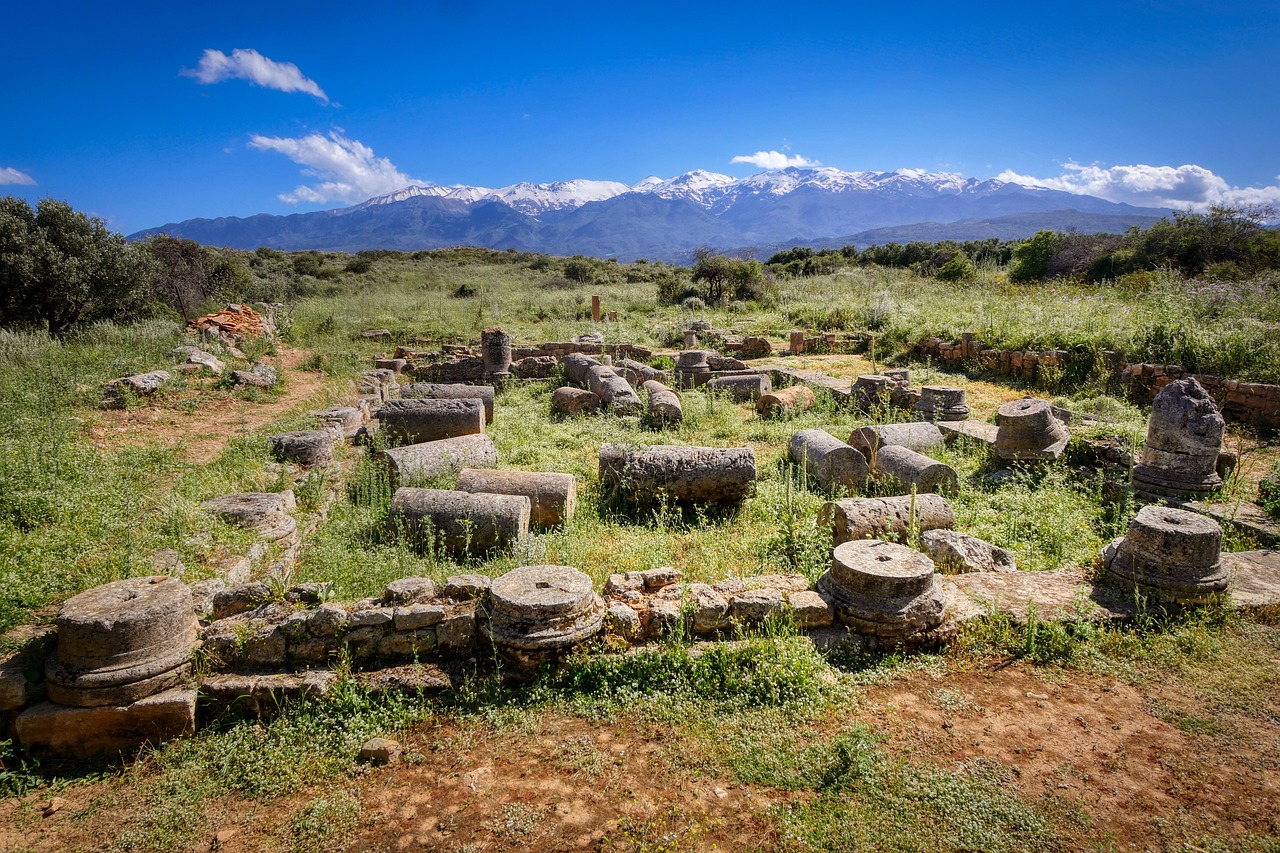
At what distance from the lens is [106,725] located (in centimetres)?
354

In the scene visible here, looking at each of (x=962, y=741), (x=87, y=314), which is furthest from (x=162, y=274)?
(x=962, y=741)

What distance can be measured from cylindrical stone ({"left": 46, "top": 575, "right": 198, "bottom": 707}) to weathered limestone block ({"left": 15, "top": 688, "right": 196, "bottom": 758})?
6 centimetres

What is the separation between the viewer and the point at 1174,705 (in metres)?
3.73

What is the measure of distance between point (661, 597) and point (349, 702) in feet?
7.29

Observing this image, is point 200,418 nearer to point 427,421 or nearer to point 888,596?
point 427,421

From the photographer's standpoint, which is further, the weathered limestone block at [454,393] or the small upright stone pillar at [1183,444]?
the weathered limestone block at [454,393]

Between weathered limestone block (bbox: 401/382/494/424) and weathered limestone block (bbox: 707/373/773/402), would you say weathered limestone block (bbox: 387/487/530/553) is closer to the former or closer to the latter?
weathered limestone block (bbox: 401/382/494/424)

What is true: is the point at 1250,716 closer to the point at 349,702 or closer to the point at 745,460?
the point at 745,460

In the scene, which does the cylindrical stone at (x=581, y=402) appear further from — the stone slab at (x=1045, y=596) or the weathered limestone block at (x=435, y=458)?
the stone slab at (x=1045, y=596)

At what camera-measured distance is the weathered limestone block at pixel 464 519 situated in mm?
5742

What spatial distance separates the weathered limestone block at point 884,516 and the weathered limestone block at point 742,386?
19.4ft

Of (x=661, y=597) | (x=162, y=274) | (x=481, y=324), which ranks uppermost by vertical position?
(x=162, y=274)

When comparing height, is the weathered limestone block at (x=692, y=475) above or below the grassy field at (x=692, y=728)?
above

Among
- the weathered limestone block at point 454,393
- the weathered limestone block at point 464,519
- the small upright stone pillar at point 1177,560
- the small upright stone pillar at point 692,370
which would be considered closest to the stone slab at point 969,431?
the small upright stone pillar at point 1177,560
